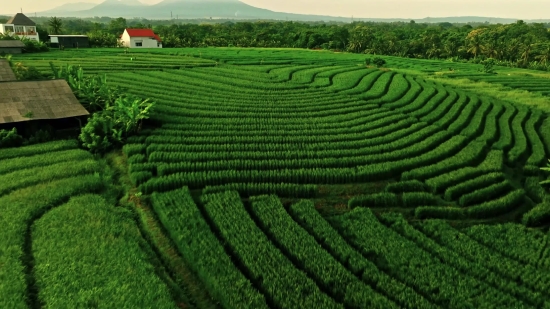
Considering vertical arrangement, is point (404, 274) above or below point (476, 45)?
below

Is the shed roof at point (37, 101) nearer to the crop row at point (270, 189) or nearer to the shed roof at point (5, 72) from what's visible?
the shed roof at point (5, 72)

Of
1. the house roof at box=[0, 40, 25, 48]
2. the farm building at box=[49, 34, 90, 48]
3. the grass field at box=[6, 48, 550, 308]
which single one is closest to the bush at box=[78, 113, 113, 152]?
the grass field at box=[6, 48, 550, 308]

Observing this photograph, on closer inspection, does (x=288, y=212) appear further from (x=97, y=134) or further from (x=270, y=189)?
(x=97, y=134)

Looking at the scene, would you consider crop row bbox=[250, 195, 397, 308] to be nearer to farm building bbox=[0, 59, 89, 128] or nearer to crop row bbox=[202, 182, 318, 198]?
crop row bbox=[202, 182, 318, 198]

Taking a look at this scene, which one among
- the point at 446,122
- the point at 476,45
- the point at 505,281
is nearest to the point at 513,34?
the point at 476,45

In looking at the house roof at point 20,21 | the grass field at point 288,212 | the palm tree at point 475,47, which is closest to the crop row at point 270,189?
the grass field at point 288,212

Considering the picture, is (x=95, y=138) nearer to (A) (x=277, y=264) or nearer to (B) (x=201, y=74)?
(A) (x=277, y=264)

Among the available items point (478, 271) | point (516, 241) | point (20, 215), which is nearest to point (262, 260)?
point (478, 271)
